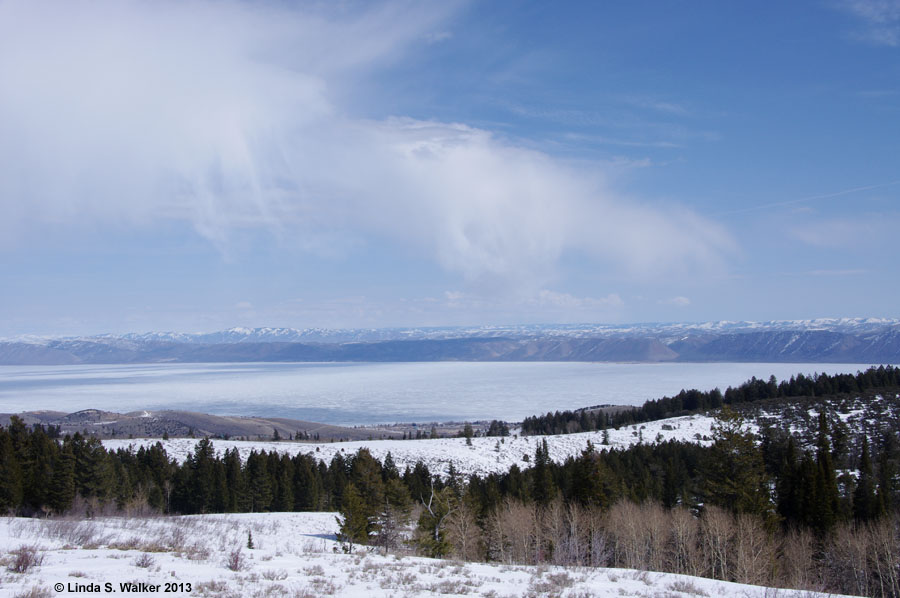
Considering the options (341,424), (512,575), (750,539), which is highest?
(512,575)

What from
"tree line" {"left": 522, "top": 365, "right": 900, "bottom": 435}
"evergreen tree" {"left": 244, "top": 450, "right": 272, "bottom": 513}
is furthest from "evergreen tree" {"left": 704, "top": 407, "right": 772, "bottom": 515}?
"tree line" {"left": 522, "top": 365, "right": 900, "bottom": 435}

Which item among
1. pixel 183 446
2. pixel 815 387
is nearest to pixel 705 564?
pixel 183 446

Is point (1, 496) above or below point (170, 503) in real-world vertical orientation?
above

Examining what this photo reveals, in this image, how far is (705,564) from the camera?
1374 inches

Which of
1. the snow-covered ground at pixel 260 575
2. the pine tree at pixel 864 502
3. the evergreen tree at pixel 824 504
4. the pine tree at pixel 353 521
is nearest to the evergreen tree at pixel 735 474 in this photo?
the evergreen tree at pixel 824 504

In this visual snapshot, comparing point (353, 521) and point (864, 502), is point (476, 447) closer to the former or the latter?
point (864, 502)

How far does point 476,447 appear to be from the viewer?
100 m

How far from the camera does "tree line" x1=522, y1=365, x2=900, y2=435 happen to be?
116 m

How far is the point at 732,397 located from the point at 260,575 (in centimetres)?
13786

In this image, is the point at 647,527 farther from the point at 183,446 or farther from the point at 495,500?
the point at 183,446

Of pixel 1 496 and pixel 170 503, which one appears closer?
pixel 1 496

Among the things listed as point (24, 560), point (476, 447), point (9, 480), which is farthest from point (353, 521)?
point (476, 447)

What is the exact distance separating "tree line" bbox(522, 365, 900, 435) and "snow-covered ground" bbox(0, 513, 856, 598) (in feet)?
372

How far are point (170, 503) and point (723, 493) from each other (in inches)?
2231
